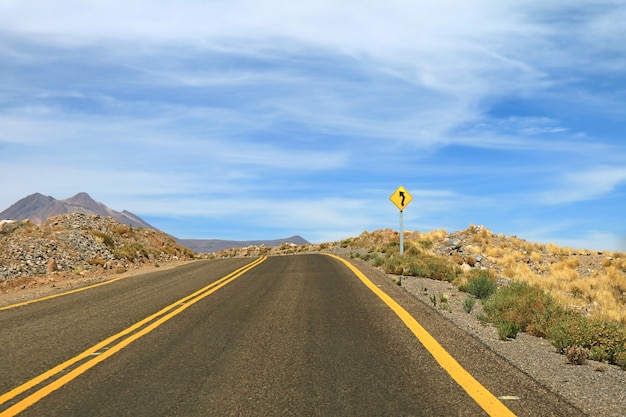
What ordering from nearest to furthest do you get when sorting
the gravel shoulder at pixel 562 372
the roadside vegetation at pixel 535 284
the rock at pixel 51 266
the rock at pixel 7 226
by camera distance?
the gravel shoulder at pixel 562 372, the roadside vegetation at pixel 535 284, the rock at pixel 51 266, the rock at pixel 7 226

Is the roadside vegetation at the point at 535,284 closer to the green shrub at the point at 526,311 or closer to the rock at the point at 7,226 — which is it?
the green shrub at the point at 526,311

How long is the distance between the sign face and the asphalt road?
501 inches

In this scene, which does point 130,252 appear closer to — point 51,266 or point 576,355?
point 51,266

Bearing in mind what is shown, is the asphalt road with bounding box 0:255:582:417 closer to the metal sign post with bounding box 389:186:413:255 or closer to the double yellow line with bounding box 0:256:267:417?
the double yellow line with bounding box 0:256:267:417

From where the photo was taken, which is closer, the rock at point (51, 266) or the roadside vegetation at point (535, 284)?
the roadside vegetation at point (535, 284)

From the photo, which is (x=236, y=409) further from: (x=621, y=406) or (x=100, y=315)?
(x=100, y=315)

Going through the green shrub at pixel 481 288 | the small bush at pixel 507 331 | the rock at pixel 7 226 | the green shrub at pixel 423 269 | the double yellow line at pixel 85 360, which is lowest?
the double yellow line at pixel 85 360

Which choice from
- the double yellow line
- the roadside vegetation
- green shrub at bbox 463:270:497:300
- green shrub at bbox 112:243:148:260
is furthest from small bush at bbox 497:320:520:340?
green shrub at bbox 112:243:148:260

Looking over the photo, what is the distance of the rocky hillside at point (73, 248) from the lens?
21.3 meters

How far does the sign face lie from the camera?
76.6 feet

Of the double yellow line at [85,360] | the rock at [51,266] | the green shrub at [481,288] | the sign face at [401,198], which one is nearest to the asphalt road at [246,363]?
the double yellow line at [85,360]

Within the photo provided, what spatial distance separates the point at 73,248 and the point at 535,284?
21056 millimetres

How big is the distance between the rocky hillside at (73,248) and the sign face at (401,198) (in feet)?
42.3

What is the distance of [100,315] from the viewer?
9.72 meters
